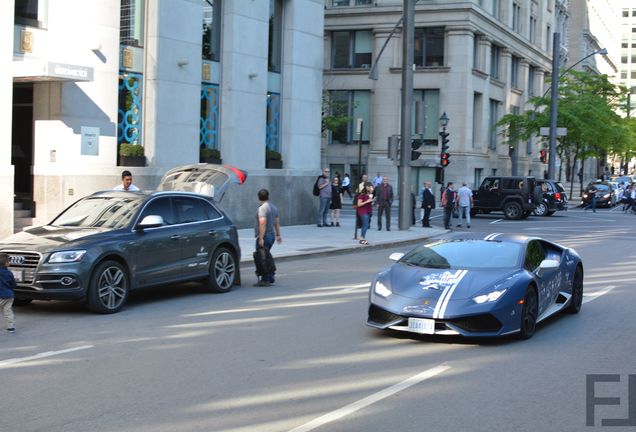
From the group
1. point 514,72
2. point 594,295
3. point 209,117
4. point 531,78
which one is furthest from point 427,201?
point 531,78

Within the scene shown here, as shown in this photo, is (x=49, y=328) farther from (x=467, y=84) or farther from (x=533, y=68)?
(x=533, y=68)

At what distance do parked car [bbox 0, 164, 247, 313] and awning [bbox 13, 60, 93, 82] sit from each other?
6.42m

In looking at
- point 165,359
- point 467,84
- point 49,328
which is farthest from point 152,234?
point 467,84

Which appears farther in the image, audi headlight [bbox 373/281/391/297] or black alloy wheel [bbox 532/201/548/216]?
Answer: black alloy wheel [bbox 532/201/548/216]

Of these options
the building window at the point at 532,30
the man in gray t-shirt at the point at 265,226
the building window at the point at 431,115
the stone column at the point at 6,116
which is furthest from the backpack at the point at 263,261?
the building window at the point at 532,30

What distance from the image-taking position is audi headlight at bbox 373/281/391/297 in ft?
34.5

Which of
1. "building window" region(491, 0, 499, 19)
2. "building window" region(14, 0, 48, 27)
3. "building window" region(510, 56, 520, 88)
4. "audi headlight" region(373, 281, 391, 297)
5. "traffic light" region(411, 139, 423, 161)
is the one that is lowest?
"audi headlight" region(373, 281, 391, 297)

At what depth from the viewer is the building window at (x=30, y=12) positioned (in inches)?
810

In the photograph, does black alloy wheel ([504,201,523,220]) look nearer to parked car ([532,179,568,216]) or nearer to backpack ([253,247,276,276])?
parked car ([532,179,568,216])

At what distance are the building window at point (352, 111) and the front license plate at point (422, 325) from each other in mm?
50288

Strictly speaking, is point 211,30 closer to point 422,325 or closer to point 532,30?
point 422,325

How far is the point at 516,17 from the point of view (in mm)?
68125

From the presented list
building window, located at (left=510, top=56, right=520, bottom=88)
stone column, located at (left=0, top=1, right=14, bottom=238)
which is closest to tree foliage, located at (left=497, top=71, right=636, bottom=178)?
building window, located at (left=510, top=56, right=520, bottom=88)

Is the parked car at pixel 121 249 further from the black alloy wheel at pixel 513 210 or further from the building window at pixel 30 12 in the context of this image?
the black alloy wheel at pixel 513 210
